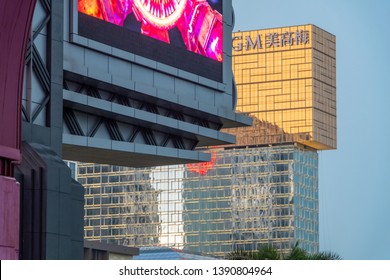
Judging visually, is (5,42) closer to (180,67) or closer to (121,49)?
(121,49)

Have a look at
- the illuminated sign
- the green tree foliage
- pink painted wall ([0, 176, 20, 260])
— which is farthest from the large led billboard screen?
pink painted wall ([0, 176, 20, 260])

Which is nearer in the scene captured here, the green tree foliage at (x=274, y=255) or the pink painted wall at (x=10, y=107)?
the pink painted wall at (x=10, y=107)

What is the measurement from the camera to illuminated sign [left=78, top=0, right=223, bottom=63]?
4869 centimetres

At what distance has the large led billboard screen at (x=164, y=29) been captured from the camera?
156 feet

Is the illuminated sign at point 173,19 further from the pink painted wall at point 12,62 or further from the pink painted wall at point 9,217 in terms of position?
the pink painted wall at point 9,217

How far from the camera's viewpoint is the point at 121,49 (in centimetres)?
4856

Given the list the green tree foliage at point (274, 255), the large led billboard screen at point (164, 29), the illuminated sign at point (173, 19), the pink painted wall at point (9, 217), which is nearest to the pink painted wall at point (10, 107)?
the pink painted wall at point (9, 217)

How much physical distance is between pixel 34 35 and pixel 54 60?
1668 mm

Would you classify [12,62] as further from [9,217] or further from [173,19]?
[173,19]

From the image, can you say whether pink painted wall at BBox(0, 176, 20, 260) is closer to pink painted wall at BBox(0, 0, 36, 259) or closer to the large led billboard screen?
pink painted wall at BBox(0, 0, 36, 259)

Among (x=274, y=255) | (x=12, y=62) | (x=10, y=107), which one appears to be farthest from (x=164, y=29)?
(x=10, y=107)
